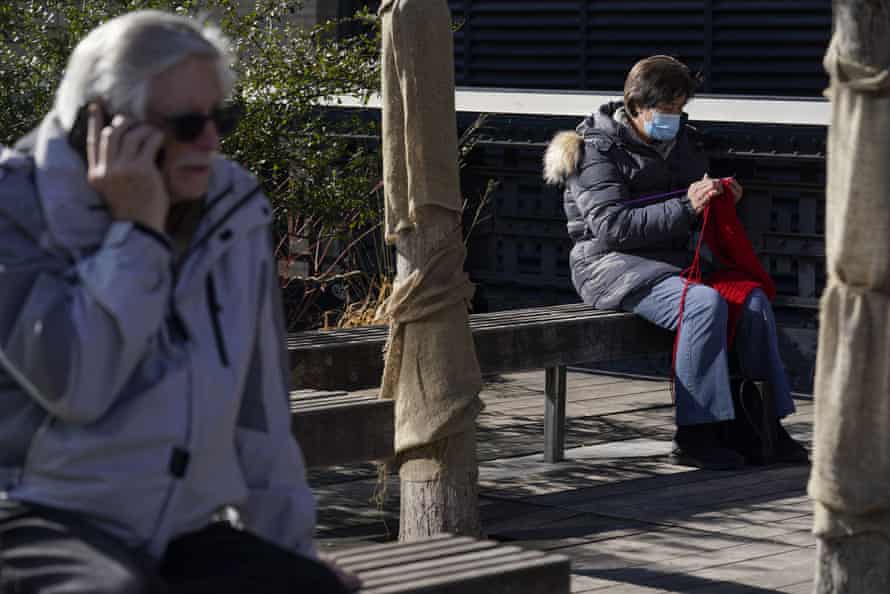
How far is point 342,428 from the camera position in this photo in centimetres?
562

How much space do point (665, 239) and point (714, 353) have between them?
56 centimetres

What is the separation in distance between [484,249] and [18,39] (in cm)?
346

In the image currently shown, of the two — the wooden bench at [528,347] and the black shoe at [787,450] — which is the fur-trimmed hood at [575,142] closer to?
the wooden bench at [528,347]

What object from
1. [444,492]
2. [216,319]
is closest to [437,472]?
[444,492]

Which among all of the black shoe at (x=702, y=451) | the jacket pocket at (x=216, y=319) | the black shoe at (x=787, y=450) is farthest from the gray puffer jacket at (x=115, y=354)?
the black shoe at (x=787, y=450)

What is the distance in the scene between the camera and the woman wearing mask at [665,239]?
7.43m

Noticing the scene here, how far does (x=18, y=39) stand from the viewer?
27.6 ft

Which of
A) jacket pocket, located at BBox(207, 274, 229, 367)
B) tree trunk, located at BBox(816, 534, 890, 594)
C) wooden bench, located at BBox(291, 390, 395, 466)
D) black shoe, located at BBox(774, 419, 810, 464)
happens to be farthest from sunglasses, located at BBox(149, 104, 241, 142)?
black shoe, located at BBox(774, 419, 810, 464)

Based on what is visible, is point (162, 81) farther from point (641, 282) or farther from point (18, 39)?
point (18, 39)

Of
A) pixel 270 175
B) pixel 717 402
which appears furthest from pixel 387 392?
pixel 270 175

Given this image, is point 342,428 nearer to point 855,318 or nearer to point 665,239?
point 855,318

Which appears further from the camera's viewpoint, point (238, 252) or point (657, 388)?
point (657, 388)

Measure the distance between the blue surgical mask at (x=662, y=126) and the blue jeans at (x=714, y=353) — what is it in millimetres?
615

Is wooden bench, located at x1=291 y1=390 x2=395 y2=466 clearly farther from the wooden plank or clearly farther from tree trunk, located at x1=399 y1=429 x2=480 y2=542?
the wooden plank
